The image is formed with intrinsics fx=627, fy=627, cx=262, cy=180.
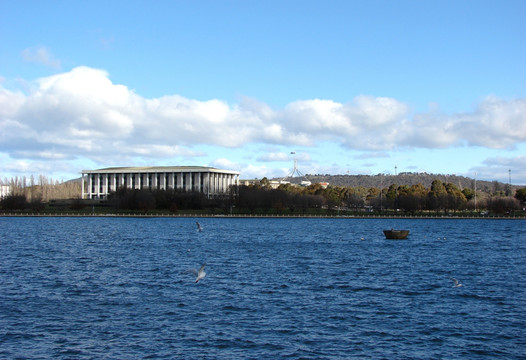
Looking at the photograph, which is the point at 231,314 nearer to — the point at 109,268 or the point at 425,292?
the point at 425,292

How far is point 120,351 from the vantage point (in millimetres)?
29844

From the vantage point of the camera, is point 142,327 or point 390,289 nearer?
point 142,327

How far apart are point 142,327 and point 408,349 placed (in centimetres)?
1432

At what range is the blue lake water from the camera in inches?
1210

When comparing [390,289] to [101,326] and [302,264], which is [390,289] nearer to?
[302,264]

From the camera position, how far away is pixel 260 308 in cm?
4034

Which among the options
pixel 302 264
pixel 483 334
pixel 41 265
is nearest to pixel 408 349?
pixel 483 334

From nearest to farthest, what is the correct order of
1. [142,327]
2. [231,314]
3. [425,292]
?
[142,327] < [231,314] < [425,292]

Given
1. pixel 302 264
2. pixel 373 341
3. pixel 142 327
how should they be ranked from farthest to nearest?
pixel 302 264 < pixel 142 327 < pixel 373 341

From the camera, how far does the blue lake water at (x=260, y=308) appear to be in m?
30.7

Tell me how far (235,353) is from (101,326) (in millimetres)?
9244

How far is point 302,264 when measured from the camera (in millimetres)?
67875

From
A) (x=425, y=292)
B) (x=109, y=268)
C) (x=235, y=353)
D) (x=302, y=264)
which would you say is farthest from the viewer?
(x=302, y=264)

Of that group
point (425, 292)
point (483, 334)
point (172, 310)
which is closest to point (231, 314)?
point (172, 310)
